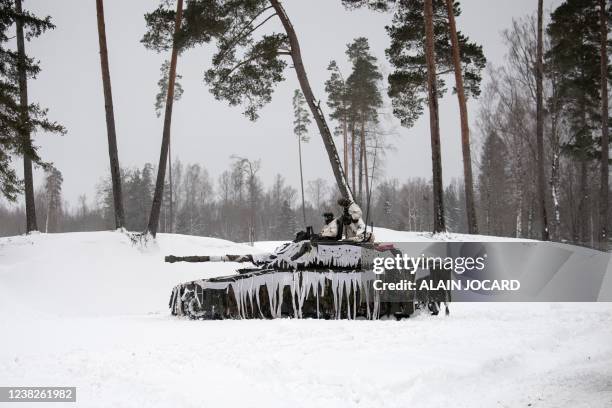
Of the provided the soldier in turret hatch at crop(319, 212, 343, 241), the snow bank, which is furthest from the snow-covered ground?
the soldier in turret hatch at crop(319, 212, 343, 241)

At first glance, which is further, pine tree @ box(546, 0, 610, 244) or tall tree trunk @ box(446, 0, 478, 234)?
pine tree @ box(546, 0, 610, 244)

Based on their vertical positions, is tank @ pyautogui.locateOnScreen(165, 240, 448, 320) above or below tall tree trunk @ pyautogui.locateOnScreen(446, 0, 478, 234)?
below

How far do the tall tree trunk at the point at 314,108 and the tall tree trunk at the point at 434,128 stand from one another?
291cm

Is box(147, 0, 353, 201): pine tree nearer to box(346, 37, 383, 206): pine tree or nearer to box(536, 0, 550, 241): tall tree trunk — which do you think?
box(536, 0, 550, 241): tall tree trunk

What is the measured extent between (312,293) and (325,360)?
3263mm

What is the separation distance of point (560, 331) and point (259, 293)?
421cm

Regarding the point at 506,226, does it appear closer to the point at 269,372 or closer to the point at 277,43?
the point at 277,43

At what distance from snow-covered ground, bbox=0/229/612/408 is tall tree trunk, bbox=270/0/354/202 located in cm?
528

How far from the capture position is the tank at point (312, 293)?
7.40 meters

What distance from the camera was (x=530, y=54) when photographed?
793 inches

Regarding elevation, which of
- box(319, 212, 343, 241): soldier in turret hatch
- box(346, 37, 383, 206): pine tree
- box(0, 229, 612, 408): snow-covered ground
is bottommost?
box(0, 229, 612, 408): snow-covered ground

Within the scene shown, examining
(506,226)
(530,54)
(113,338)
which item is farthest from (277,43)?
(506,226)

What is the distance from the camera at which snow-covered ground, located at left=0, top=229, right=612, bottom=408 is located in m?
3.39

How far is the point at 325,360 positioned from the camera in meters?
4.25
